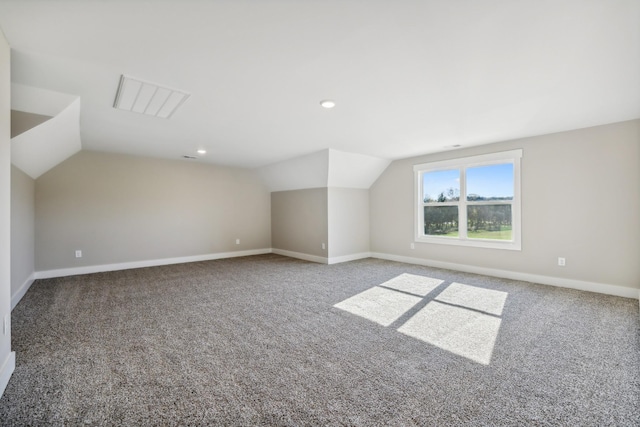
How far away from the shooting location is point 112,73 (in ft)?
7.39

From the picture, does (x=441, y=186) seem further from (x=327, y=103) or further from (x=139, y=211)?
(x=139, y=211)

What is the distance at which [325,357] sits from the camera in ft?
7.04

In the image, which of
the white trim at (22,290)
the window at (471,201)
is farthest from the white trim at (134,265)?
the window at (471,201)

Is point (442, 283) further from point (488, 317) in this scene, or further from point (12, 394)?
point (12, 394)

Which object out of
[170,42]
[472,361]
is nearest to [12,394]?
[170,42]

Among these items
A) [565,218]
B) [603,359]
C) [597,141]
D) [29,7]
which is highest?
[29,7]

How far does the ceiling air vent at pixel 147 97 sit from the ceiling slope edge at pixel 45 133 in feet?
1.44

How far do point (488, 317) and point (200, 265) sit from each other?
16.4 ft

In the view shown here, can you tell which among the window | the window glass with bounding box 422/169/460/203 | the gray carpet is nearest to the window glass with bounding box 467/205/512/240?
the window

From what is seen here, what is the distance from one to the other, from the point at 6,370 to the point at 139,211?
410 centimetres

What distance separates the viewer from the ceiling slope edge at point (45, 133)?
253 cm

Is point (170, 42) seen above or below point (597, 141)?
above

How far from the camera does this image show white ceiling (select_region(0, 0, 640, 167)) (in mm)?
1584

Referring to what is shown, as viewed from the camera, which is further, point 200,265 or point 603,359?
point 200,265
